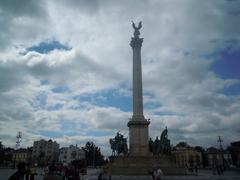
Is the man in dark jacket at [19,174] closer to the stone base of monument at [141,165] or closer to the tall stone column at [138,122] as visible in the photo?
the stone base of monument at [141,165]

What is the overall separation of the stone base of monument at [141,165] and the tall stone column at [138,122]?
12.8 feet

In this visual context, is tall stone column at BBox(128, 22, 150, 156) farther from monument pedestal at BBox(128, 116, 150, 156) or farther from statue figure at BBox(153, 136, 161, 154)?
statue figure at BBox(153, 136, 161, 154)

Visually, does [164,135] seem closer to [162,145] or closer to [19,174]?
[162,145]

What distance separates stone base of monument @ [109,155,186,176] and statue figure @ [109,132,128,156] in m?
5.73

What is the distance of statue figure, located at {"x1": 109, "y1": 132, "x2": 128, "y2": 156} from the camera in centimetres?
5092

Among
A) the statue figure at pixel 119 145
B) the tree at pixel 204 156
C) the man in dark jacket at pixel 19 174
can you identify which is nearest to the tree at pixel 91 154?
the tree at pixel 204 156

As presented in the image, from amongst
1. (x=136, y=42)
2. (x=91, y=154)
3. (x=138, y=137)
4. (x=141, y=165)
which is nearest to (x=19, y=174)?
(x=141, y=165)

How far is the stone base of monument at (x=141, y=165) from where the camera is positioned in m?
41.0

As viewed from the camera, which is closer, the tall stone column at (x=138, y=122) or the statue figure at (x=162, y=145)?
the tall stone column at (x=138, y=122)

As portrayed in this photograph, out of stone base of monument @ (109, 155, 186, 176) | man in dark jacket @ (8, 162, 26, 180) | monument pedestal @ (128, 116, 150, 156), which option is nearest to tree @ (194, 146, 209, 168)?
monument pedestal @ (128, 116, 150, 156)

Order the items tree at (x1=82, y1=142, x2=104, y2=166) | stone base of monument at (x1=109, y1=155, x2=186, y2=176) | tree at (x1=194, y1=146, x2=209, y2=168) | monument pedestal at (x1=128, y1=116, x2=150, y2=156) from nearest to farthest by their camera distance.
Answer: stone base of monument at (x1=109, y1=155, x2=186, y2=176), monument pedestal at (x1=128, y1=116, x2=150, y2=156), tree at (x1=82, y1=142, x2=104, y2=166), tree at (x1=194, y1=146, x2=209, y2=168)

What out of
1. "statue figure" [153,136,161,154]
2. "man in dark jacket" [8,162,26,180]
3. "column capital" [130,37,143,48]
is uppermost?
"column capital" [130,37,143,48]

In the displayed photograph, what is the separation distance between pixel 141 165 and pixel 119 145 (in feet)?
30.0

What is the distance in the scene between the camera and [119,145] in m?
51.0
